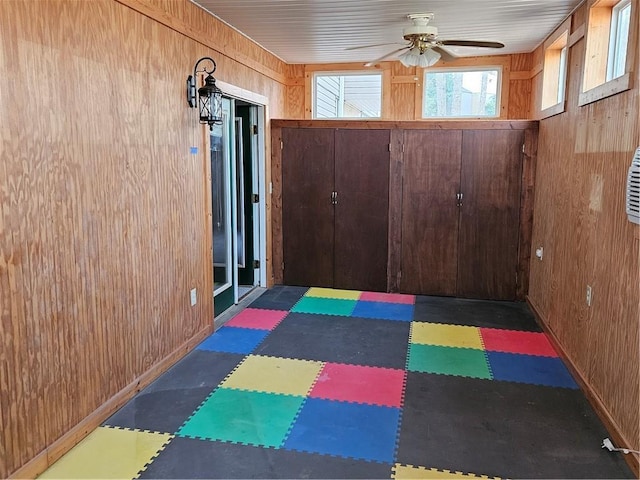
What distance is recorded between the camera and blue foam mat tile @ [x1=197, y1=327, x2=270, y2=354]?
4.01m

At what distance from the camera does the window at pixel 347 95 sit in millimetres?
6160

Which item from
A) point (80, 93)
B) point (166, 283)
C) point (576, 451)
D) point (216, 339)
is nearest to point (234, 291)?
point (216, 339)

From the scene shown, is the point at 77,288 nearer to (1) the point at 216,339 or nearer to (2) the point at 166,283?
(2) the point at 166,283

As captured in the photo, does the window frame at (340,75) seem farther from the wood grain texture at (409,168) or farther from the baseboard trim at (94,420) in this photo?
the baseboard trim at (94,420)

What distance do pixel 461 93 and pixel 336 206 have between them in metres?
1.99

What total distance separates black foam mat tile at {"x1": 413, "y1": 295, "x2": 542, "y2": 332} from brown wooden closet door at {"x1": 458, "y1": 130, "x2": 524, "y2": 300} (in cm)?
20

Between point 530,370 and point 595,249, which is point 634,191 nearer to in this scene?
point 595,249

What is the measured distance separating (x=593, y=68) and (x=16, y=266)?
12.4 feet

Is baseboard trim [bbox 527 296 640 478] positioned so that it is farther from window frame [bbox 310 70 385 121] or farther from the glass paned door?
window frame [bbox 310 70 385 121]

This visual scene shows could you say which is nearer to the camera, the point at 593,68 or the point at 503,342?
the point at 593,68

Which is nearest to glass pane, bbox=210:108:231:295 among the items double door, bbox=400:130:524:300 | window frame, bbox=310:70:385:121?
window frame, bbox=310:70:385:121

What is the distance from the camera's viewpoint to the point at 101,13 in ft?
9.10

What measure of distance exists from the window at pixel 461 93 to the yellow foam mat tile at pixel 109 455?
4.69 metres

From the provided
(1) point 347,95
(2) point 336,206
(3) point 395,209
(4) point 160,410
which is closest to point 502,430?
(4) point 160,410
